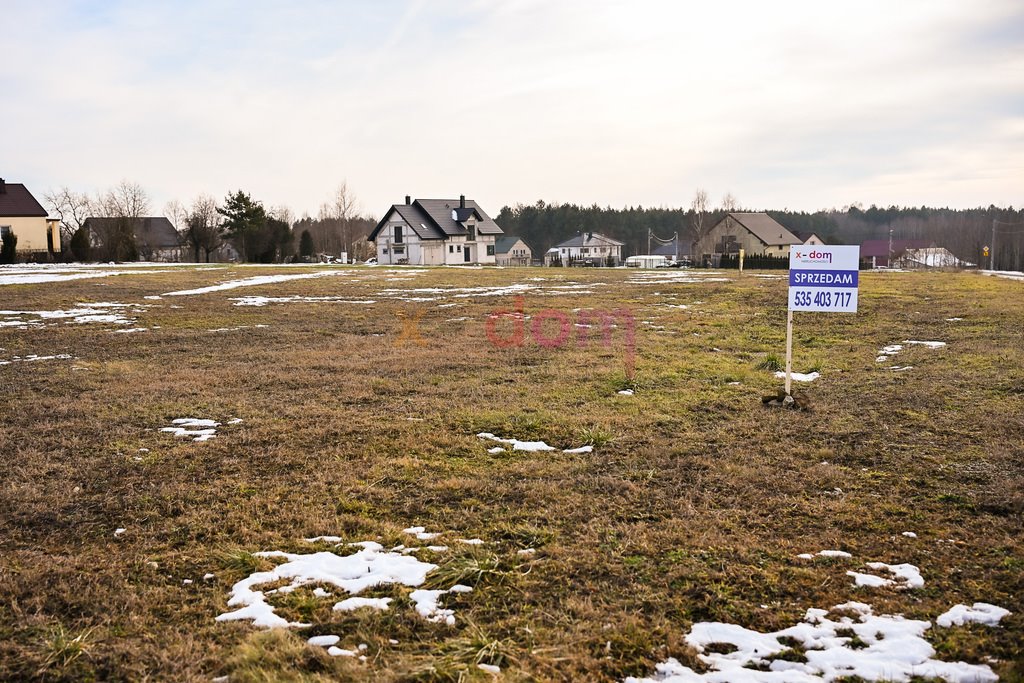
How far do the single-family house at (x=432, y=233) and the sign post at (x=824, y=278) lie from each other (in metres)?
68.0

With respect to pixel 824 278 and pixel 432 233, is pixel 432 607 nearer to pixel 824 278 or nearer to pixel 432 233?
pixel 824 278

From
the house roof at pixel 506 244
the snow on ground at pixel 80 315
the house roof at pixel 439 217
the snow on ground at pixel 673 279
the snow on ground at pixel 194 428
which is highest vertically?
the house roof at pixel 439 217

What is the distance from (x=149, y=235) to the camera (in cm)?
8000

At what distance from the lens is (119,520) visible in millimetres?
5551

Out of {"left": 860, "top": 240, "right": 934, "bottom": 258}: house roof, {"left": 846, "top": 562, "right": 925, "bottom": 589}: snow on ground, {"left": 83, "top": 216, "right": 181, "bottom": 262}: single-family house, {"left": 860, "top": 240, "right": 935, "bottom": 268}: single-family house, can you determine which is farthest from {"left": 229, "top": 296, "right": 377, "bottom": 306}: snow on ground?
{"left": 860, "top": 240, "right": 934, "bottom": 258}: house roof

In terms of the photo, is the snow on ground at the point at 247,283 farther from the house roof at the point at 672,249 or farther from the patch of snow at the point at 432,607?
the house roof at the point at 672,249

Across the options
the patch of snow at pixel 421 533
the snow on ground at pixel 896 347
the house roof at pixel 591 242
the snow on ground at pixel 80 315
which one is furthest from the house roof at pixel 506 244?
the patch of snow at pixel 421 533

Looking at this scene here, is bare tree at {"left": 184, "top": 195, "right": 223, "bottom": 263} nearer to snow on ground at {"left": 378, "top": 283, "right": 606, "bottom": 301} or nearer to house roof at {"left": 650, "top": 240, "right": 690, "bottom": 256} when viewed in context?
snow on ground at {"left": 378, "top": 283, "right": 606, "bottom": 301}

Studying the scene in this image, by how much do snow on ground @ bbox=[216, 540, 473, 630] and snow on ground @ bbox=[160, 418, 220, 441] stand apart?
11.6 feet

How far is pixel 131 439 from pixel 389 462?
117 inches

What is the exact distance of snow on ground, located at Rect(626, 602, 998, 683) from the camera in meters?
3.48

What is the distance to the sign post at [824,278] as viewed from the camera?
8852 mm

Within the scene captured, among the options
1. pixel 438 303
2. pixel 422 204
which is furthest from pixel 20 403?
pixel 422 204

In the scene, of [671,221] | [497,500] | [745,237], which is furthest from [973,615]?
Answer: [671,221]
